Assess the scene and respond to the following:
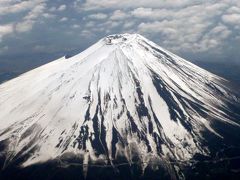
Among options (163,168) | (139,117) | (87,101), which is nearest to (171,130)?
(139,117)

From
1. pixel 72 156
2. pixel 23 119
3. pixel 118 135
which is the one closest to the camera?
pixel 72 156

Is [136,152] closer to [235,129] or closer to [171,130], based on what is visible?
[171,130]

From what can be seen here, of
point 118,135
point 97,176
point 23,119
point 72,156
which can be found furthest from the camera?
point 23,119

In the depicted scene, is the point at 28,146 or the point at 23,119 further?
the point at 23,119

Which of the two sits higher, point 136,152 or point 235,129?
point 235,129

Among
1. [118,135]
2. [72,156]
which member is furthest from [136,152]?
[72,156]

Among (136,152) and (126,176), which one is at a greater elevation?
(136,152)

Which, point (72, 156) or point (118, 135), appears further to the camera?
point (118, 135)

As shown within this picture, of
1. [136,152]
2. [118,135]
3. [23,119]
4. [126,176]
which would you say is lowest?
[126,176]

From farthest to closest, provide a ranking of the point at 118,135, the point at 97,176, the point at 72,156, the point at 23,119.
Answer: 1. the point at 23,119
2. the point at 118,135
3. the point at 72,156
4. the point at 97,176

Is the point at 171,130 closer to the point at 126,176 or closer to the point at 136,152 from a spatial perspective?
the point at 136,152
